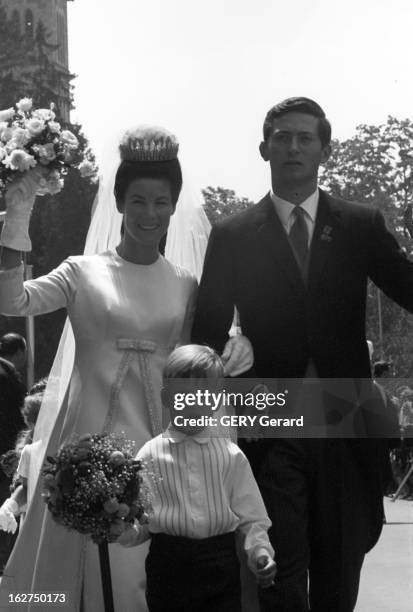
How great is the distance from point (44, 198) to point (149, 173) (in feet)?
122

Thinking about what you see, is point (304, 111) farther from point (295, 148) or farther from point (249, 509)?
point (249, 509)

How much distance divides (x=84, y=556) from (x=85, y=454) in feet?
3.41

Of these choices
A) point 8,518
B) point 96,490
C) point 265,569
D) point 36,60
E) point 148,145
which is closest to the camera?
point 96,490

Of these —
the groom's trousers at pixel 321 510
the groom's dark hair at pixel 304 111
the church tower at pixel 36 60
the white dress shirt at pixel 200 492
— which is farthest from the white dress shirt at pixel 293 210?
the church tower at pixel 36 60

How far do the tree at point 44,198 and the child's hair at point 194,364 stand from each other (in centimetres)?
3123

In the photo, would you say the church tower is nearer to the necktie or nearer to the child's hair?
the necktie

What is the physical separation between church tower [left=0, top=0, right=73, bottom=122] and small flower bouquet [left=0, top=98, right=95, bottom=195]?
1478 inches

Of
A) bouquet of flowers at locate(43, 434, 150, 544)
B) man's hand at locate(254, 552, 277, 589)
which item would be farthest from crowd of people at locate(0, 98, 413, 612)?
bouquet of flowers at locate(43, 434, 150, 544)

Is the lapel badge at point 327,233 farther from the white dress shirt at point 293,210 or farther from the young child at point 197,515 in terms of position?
the young child at point 197,515

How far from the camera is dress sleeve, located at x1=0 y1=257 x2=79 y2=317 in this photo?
5.46 metres

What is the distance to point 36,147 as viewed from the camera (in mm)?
5562

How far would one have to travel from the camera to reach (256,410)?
5.51 metres

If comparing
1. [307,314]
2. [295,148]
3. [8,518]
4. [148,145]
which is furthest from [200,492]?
[8,518]

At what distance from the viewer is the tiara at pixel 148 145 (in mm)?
5824
